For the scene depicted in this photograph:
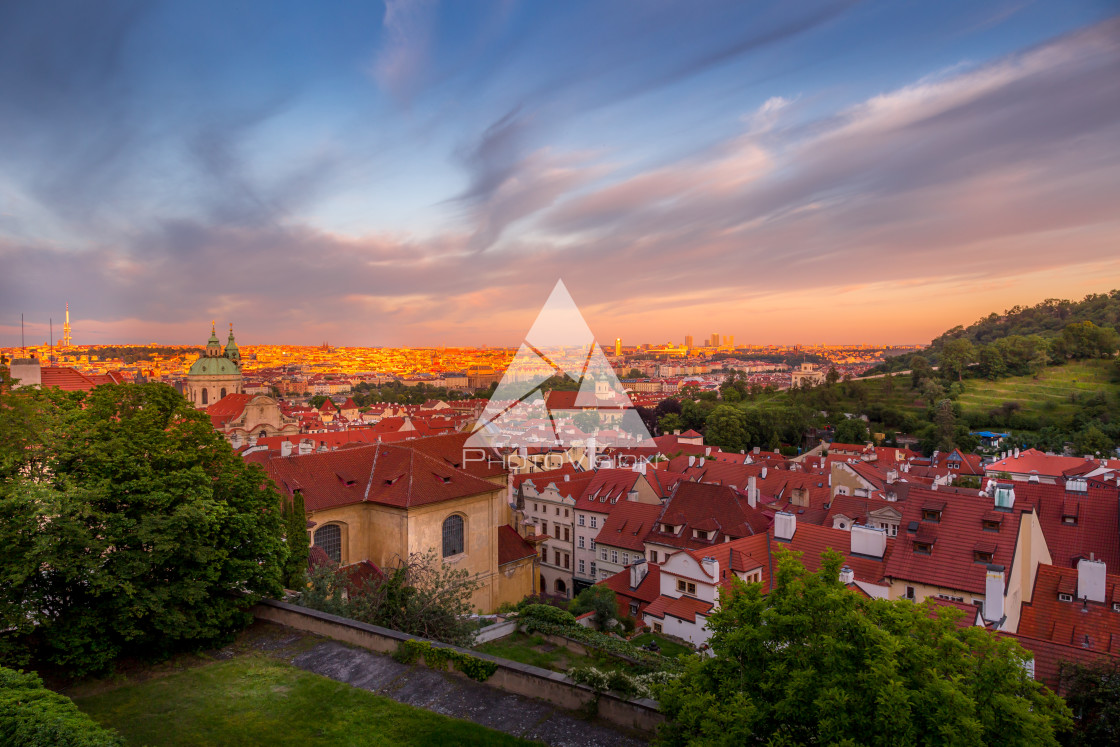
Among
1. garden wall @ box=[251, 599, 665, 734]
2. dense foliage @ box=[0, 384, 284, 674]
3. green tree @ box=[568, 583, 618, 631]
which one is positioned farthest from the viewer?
green tree @ box=[568, 583, 618, 631]

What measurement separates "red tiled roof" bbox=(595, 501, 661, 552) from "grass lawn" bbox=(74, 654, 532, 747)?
1025 inches

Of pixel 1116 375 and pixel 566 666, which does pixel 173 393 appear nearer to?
pixel 566 666

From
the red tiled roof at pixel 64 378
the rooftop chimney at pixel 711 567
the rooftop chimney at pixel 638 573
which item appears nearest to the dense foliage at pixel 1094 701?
the rooftop chimney at pixel 711 567

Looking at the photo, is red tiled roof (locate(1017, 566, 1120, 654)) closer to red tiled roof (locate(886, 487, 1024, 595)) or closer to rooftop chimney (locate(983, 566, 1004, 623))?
rooftop chimney (locate(983, 566, 1004, 623))

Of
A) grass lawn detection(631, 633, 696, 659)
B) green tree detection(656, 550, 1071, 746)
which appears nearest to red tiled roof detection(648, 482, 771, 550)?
grass lawn detection(631, 633, 696, 659)

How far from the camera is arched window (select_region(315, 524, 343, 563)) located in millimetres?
28625

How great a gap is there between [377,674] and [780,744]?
9419 mm

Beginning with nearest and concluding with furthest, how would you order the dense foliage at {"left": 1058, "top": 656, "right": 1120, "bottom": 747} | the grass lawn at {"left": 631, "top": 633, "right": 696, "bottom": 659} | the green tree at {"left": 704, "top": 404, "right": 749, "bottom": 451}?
1. the dense foliage at {"left": 1058, "top": 656, "right": 1120, "bottom": 747}
2. the grass lawn at {"left": 631, "top": 633, "right": 696, "bottom": 659}
3. the green tree at {"left": 704, "top": 404, "right": 749, "bottom": 451}

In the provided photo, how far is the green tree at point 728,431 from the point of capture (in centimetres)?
8938

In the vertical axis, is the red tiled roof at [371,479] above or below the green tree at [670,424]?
above

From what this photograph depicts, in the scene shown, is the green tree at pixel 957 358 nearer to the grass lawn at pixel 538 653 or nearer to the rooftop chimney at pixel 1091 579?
the rooftop chimney at pixel 1091 579

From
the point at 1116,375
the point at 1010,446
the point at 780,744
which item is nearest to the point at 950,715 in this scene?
the point at 780,744

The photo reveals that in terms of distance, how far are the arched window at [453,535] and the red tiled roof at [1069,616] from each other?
23.3 meters

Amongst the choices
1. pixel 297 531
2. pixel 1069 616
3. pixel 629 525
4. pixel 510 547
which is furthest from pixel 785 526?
pixel 297 531
